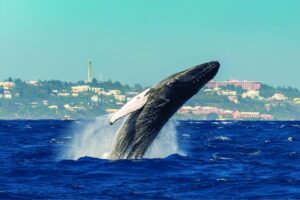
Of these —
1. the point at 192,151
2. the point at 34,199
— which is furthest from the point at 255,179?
the point at 192,151

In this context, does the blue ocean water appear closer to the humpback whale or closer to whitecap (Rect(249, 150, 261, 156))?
the humpback whale

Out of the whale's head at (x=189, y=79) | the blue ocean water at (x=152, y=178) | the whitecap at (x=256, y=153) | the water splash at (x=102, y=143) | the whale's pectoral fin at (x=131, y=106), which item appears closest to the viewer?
the blue ocean water at (x=152, y=178)

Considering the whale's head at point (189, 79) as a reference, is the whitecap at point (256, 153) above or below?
below

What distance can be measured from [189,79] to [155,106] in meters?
1.08

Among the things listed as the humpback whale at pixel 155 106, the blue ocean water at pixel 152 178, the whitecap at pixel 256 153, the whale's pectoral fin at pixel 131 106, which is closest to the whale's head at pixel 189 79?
the humpback whale at pixel 155 106

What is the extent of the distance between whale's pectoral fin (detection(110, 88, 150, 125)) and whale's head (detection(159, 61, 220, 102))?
62 cm

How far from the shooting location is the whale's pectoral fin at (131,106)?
763 inches

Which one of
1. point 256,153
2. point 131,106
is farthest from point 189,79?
point 256,153

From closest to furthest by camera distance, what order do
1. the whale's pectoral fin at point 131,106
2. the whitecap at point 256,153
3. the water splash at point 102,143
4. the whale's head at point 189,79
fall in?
the whale's pectoral fin at point 131,106
the whale's head at point 189,79
the water splash at point 102,143
the whitecap at point 256,153

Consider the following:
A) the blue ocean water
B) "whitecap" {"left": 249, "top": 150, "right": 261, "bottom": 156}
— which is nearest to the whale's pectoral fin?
the blue ocean water

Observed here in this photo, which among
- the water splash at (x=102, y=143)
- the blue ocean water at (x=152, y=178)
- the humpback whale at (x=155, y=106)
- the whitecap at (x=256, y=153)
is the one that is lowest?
the whitecap at (x=256, y=153)

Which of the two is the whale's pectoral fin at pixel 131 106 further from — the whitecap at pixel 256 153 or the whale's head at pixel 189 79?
the whitecap at pixel 256 153

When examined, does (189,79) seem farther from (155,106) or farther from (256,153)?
(256,153)

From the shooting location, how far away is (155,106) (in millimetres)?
20875
